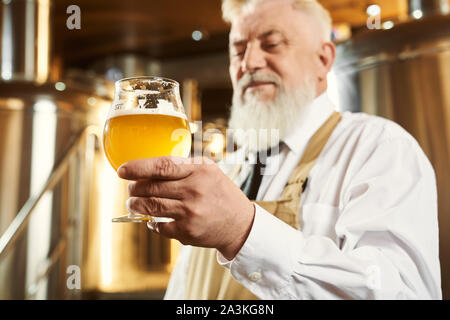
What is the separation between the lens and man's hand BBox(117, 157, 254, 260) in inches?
19.9

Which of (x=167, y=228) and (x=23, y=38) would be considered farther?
(x=23, y=38)

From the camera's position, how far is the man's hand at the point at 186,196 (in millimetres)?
506

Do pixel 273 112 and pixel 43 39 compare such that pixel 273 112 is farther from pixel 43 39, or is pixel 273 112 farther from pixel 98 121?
pixel 43 39

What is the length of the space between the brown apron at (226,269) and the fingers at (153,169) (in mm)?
410

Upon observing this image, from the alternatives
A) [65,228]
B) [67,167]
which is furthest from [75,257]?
[67,167]

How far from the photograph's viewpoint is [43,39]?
2729 millimetres

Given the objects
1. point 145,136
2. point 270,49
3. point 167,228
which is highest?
point 270,49

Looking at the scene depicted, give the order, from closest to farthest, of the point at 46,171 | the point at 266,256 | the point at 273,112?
the point at 266,256 < the point at 273,112 < the point at 46,171

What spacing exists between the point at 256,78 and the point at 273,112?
0.09 metres

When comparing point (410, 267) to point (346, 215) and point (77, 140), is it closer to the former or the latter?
point (346, 215)

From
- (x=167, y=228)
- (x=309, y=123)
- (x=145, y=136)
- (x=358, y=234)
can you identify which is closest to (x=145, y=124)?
(x=145, y=136)

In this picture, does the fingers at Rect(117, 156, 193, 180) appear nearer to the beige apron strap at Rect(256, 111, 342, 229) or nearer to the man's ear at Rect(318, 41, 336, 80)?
the beige apron strap at Rect(256, 111, 342, 229)

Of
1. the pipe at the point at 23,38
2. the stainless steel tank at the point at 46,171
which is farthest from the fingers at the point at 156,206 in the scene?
the pipe at the point at 23,38

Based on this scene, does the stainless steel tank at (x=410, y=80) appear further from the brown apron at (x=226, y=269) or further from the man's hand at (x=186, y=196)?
the man's hand at (x=186, y=196)
